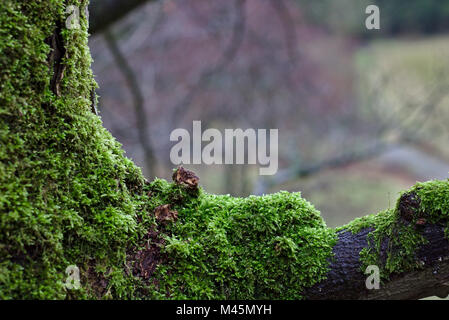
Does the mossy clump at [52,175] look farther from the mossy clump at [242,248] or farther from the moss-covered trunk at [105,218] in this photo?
the mossy clump at [242,248]

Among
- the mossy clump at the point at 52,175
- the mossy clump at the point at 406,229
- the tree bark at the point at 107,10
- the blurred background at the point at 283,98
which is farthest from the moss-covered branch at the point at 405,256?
the blurred background at the point at 283,98

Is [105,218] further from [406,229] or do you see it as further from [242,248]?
[406,229]

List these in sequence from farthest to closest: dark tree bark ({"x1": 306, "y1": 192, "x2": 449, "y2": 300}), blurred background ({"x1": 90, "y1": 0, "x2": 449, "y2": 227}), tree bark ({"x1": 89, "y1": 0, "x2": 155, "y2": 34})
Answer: blurred background ({"x1": 90, "y1": 0, "x2": 449, "y2": 227})
tree bark ({"x1": 89, "y1": 0, "x2": 155, "y2": 34})
dark tree bark ({"x1": 306, "y1": 192, "x2": 449, "y2": 300})

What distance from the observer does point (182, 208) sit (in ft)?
4.55

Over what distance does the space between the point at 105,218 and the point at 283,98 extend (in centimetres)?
938

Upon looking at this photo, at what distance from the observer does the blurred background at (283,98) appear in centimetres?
682

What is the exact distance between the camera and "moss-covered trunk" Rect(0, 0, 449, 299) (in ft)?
3.65

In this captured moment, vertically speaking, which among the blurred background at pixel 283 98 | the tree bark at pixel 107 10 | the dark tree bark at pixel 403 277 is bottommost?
the dark tree bark at pixel 403 277

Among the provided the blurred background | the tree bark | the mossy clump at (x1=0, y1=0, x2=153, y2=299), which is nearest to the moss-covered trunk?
the mossy clump at (x1=0, y1=0, x2=153, y2=299)

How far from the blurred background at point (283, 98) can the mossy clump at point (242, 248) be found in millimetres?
3391

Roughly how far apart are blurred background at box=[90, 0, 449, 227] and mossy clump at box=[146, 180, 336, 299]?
3.39 m

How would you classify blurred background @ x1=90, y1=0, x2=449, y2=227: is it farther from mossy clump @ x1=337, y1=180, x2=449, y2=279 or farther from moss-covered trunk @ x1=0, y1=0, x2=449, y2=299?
mossy clump @ x1=337, y1=180, x2=449, y2=279
